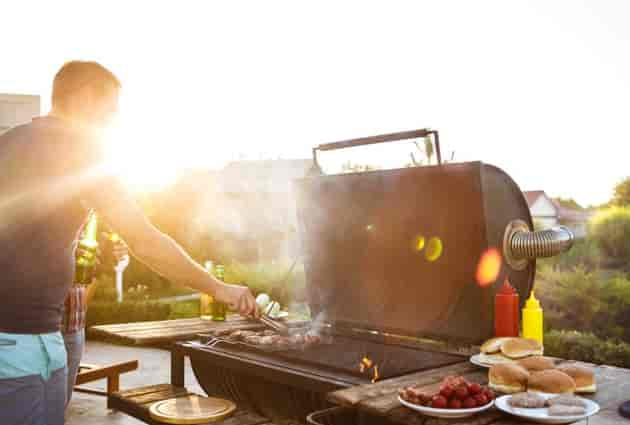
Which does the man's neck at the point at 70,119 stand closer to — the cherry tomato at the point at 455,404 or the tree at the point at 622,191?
the cherry tomato at the point at 455,404

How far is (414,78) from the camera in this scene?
5.12 m

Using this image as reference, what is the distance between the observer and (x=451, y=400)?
198cm

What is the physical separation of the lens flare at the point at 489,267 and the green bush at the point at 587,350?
16.8ft

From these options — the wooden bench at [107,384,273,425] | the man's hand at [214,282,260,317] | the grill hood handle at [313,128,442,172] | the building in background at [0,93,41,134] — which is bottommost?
the wooden bench at [107,384,273,425]

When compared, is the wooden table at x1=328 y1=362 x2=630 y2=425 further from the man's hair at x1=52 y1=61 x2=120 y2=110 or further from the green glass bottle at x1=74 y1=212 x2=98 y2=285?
the green glass bottle at x1=74 y1=212 x2=98 y2=285

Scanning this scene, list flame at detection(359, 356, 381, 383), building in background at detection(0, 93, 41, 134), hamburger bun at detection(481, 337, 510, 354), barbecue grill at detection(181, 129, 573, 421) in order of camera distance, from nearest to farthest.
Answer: flame at detection(359, 356, 381, 383) → hamburger bun at detection(481, 337, 510, 354) → barbecue grill at detection(181, 129, 573, 421) → building in background at detection(0, 93, 41, 134)

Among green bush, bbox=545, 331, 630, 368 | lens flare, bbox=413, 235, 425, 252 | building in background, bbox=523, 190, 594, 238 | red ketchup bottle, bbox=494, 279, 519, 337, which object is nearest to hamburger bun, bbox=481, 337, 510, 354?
red ketchup bottle, bbox=494, 279, 519, 337

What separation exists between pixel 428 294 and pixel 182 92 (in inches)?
178

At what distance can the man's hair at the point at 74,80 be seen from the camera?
6.72 feet

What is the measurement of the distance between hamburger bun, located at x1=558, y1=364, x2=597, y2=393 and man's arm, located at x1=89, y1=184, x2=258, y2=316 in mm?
1257

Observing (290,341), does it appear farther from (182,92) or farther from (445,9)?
(182,92)

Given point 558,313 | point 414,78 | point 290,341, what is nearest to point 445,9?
point 414,78

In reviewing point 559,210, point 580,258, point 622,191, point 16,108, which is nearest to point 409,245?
point 580,258

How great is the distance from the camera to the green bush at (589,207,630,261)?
41.9ft
